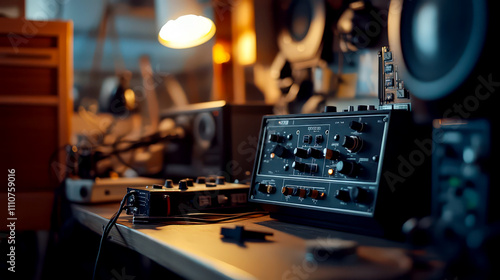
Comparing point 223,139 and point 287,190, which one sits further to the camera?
point 223,139

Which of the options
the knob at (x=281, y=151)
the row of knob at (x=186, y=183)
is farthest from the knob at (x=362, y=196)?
the row of knob at (x=186, y=183)

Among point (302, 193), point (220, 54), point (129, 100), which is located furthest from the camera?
point (220, 54)

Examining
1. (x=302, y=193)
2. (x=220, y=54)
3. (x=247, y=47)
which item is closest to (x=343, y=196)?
(x=302, y=193)

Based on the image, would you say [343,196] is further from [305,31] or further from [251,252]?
[305,31]

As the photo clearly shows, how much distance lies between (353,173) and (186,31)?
104 centimetres

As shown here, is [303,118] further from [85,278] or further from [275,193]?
[85,278]

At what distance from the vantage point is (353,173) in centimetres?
89

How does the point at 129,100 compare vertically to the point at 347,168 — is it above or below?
above

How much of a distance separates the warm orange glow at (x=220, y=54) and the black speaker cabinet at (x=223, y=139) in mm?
416

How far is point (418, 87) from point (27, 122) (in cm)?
→ 141

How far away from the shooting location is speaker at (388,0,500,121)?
68 centimetres

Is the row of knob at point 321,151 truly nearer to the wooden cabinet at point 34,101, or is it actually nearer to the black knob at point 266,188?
the black knob at point 266,188

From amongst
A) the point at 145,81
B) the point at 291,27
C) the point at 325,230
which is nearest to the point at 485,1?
the point at 325,230

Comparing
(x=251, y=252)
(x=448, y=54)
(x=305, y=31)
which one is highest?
(x=305, y=31)
